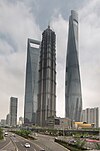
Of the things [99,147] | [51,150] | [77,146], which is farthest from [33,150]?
[99,147]

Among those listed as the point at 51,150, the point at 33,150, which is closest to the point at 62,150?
the point at 51,150

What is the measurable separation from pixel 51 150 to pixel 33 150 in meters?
5.08

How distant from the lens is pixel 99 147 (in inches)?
2906

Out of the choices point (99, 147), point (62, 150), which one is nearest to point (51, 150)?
point (62, 150)

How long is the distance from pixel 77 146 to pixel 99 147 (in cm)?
603

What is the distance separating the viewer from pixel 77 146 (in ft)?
250

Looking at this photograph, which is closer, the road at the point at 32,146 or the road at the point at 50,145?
the road at the point at 32,146

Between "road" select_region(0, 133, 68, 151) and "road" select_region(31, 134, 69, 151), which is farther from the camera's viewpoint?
"road" select_region(31, 134, 69, 151)

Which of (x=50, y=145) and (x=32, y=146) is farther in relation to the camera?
(x=50, y=145)

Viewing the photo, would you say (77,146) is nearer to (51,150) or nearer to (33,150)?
(51,150)

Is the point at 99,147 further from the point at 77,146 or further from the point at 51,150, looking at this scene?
the point at 51,150

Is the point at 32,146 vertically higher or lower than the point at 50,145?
higher

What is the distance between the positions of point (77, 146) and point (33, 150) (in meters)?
12.0

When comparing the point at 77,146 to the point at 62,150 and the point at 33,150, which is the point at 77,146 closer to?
the point at 62,150
